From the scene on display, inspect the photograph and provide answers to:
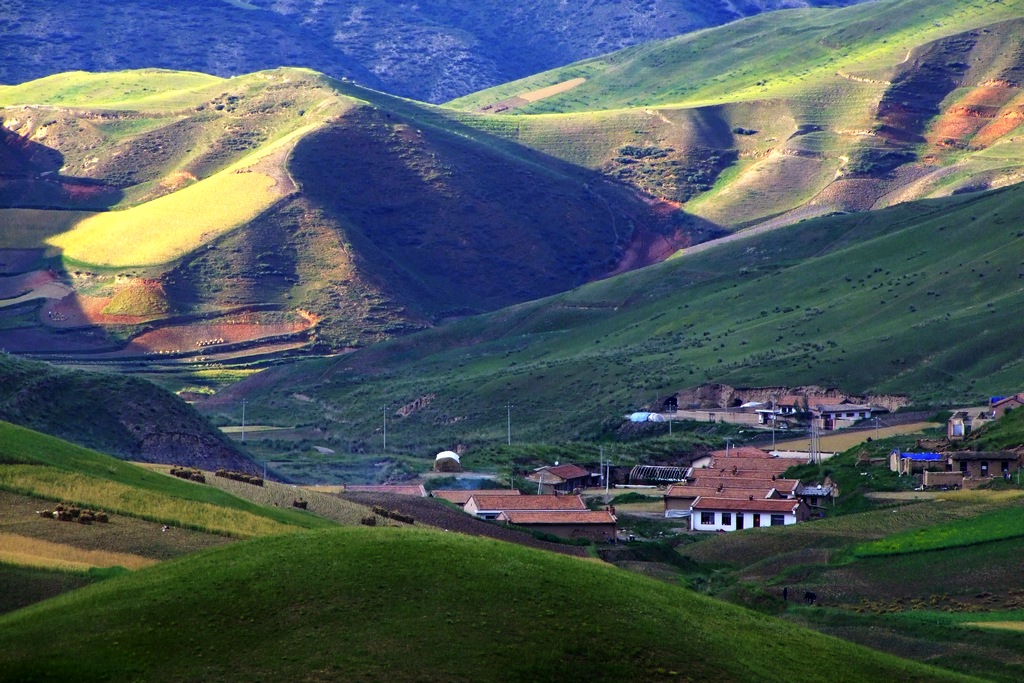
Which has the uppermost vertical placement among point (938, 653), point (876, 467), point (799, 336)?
point (799, 336)

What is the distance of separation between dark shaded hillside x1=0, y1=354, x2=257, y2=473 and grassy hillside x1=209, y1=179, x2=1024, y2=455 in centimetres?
3111

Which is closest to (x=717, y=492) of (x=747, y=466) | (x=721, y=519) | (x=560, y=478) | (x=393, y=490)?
(x=721, y=519)

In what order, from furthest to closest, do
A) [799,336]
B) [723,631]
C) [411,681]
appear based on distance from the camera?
1. [799,336]
2. [723,631]
3. [411,681]

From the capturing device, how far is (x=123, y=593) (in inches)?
1378

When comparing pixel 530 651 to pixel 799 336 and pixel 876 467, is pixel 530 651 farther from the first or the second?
pixel 799 336

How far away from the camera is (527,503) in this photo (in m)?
76.8

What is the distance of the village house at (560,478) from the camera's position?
94.1 m

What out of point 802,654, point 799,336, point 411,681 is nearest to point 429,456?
point 799,336

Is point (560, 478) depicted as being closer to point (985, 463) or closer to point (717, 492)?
point (717, 492)

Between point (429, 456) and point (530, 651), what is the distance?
8048 centimetres

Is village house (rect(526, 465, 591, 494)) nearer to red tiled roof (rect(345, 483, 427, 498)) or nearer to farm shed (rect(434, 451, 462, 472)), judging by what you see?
farm shed (rect(434, 451, 462, 472))

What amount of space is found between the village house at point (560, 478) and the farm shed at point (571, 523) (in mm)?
17894

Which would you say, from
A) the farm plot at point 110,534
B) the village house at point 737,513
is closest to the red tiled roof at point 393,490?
the village house at point 737,513

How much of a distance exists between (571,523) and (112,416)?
2515 cm
